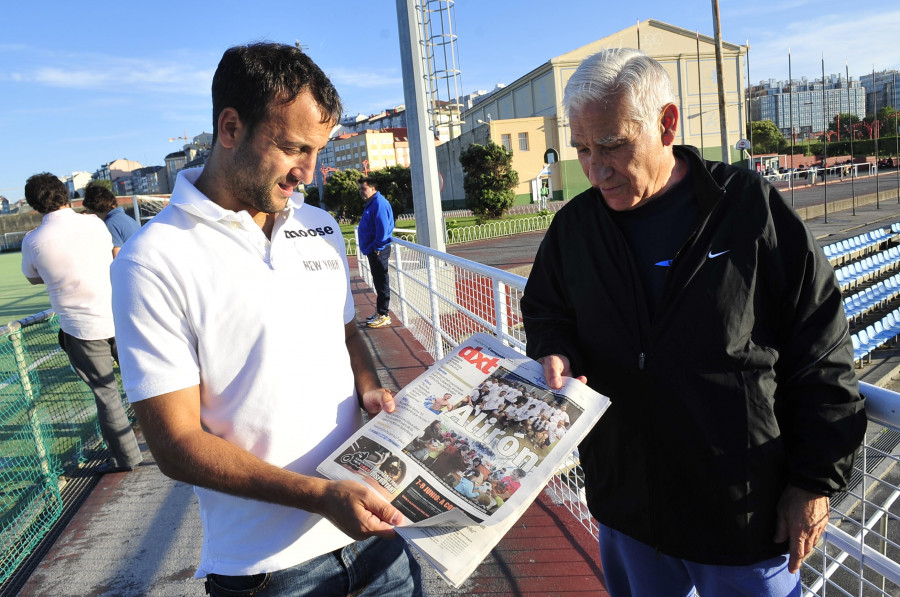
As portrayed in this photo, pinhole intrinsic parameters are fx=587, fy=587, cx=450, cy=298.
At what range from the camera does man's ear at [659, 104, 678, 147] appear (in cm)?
154

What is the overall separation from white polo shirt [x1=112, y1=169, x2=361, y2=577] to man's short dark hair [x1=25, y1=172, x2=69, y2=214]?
343 centimetres

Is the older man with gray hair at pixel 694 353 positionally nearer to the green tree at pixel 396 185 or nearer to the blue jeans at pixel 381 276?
the blue jeans at pixel 381 276

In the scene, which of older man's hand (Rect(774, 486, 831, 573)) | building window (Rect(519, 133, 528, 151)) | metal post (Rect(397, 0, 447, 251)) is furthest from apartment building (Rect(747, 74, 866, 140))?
older man's hand (Rect(774, 486, 831, 573))

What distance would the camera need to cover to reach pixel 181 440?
115 centimetres

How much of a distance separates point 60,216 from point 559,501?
3.83 m

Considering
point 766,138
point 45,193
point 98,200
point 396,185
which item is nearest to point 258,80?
point 45,193

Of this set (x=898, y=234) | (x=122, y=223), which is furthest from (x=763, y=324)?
(x=898, y=234)

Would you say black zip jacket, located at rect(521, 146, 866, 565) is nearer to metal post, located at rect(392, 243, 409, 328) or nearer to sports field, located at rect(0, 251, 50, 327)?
metal post, located at rect(392, 243, 409, 328)

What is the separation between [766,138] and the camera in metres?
67.4

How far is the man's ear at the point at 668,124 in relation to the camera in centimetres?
154

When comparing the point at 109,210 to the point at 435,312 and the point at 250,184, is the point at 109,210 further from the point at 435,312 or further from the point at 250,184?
the point at 250,184

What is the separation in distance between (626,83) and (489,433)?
0.92 meters

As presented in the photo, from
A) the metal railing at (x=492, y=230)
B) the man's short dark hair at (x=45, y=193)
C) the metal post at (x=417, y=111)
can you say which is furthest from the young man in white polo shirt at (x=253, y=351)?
the metal railing at (x=492, y=230)

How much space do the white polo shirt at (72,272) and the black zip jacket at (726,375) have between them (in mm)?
3657
